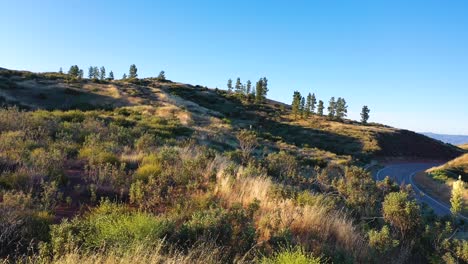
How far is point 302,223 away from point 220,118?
4821cm

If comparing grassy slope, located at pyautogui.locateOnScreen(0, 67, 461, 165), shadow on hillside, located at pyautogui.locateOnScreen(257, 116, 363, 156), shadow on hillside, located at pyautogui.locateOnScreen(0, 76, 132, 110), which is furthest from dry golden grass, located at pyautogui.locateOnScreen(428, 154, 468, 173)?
shadow on hillside, located at pyautogui.locateOnScreen(0, 76, 132, 110)

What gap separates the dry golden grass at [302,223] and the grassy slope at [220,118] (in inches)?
681

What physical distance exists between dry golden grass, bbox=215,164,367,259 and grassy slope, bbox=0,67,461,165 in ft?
56.8

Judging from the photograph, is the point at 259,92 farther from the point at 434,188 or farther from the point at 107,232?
the point at 107,232

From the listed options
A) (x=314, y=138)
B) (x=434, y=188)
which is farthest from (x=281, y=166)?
(x=314, y=138)

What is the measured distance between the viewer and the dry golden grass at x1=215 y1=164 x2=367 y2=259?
642 centimetres

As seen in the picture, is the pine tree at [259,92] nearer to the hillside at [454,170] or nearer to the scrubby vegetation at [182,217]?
the hillside at [454,170]

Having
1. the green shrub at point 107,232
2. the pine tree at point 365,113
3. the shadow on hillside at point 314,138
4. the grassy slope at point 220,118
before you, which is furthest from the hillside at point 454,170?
the pine tree at point 365,113

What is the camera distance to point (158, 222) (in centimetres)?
543

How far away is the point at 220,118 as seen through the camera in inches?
2163

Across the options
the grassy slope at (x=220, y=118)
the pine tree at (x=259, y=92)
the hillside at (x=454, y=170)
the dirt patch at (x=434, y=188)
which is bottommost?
the dirt patch at (x=434, y=188)

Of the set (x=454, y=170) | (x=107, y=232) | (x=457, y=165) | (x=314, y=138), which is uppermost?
(x=107, y=232)

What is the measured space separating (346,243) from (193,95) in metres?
93.9

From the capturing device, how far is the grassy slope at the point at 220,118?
39656 millimetres
